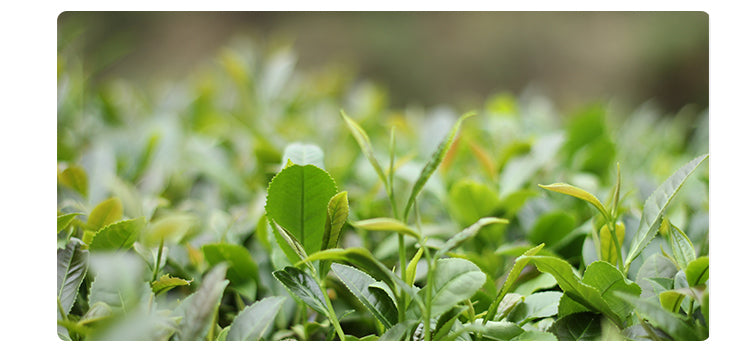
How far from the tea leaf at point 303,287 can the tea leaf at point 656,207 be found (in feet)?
1.14

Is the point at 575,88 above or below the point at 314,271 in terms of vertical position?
above

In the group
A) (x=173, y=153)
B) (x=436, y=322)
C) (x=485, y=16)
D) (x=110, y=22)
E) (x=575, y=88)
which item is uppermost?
(x=485, y=16)

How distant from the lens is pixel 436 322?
61 cm

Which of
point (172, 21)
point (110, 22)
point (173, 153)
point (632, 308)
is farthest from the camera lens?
point (172, 21)

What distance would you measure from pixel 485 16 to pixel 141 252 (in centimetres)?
705

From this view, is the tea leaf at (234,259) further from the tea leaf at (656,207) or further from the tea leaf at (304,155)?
the tea leaf at (656,207)

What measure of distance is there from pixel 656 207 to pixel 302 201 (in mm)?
396

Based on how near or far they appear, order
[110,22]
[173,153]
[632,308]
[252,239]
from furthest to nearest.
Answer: [110,22] < [173,153] < [252,239] < [632,308]

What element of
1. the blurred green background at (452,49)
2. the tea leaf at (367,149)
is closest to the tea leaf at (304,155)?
the tea leaf at (367,149)

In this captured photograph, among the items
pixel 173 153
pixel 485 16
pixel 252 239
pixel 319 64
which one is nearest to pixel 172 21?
pixel 319 64

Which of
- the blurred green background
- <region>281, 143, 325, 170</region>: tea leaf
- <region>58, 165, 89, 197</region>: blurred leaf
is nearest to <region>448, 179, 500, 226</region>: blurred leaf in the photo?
<region>281, 143, 325, 170</region>: tea leaf

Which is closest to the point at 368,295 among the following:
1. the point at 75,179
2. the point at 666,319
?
the point at 666,319

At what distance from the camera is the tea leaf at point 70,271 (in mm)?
656

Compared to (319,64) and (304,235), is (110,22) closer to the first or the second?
(319,64)
